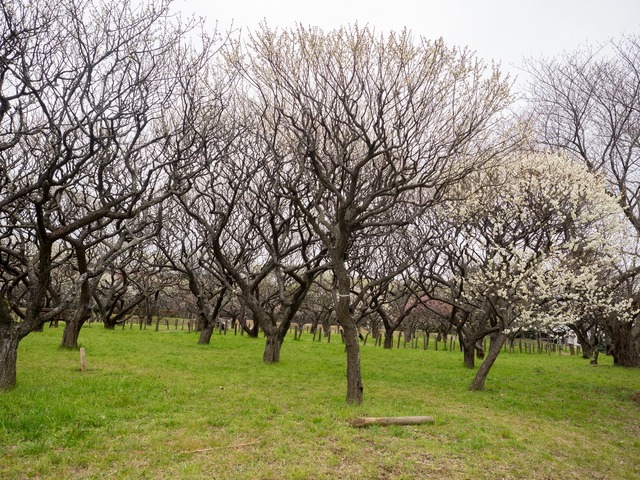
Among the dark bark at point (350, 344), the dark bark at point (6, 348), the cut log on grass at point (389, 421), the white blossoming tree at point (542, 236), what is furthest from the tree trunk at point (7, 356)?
the white blossoming tree at point (542, 236)

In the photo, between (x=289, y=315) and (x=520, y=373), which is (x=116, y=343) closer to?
(x=289, y=315)

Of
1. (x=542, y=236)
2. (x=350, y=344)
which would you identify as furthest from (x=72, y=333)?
(x=542, y=236)

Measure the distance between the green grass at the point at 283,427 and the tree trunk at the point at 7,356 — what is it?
11.2 inches

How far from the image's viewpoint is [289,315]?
53.3 feet

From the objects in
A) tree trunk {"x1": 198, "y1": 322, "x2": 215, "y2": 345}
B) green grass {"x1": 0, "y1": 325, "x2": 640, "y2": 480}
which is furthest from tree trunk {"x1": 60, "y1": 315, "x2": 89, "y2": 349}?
tree trunk {"x1": 198, "y1": 322, "x2": 215, "y2": 345}

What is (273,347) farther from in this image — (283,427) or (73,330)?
(283,427)

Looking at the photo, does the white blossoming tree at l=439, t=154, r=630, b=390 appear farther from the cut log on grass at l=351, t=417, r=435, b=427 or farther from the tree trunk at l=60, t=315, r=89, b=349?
the tree trunk at l=60, t=315, r=89, b=349

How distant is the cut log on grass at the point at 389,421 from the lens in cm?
838

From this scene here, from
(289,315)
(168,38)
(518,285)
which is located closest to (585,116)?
(518,285)

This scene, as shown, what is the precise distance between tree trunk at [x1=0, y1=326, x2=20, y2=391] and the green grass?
0.94 ft

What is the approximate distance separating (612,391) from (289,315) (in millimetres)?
11300

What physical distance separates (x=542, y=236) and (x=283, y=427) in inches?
364

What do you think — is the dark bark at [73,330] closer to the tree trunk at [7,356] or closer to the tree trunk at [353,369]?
the tree trunk at [7,356]

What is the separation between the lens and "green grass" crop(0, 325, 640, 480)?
6.34m
